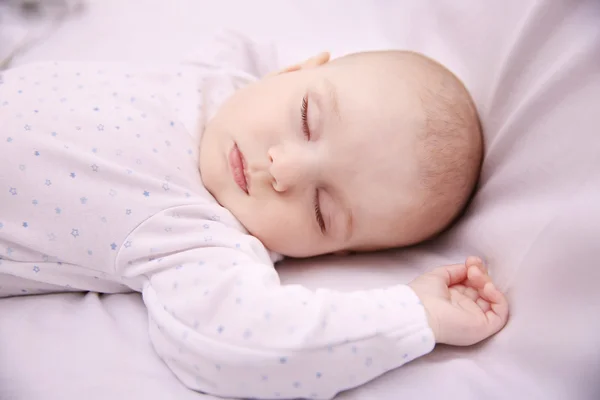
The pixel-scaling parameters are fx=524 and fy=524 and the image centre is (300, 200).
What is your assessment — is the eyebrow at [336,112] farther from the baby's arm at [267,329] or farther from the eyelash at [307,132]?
the baby's arm at [267,329]

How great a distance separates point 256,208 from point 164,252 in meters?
0.20

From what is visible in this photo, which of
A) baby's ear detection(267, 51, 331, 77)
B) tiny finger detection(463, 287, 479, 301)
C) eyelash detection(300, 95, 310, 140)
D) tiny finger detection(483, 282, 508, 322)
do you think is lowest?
tiny finger detection(463, 287, 479, 301)

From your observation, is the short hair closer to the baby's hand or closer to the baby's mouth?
the baby's hand

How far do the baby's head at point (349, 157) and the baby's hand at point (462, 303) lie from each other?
0.13m

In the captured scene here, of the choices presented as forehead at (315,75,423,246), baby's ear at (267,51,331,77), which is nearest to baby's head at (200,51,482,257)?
forehead at (315,75,423,246)

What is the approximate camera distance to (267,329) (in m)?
0.77

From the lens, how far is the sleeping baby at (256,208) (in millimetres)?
781

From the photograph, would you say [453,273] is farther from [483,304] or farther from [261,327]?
[261,327]

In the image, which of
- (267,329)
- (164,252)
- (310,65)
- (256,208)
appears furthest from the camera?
(310,65)

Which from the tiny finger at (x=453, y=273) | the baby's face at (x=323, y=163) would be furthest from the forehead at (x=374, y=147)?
the tiny finger at (x=453, y=273)

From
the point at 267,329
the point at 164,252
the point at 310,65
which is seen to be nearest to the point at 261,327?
the point at 267,329

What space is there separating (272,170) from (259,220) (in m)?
0.11

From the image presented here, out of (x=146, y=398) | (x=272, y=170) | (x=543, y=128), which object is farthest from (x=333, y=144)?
(x=146, y=398)

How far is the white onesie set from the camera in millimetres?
768
